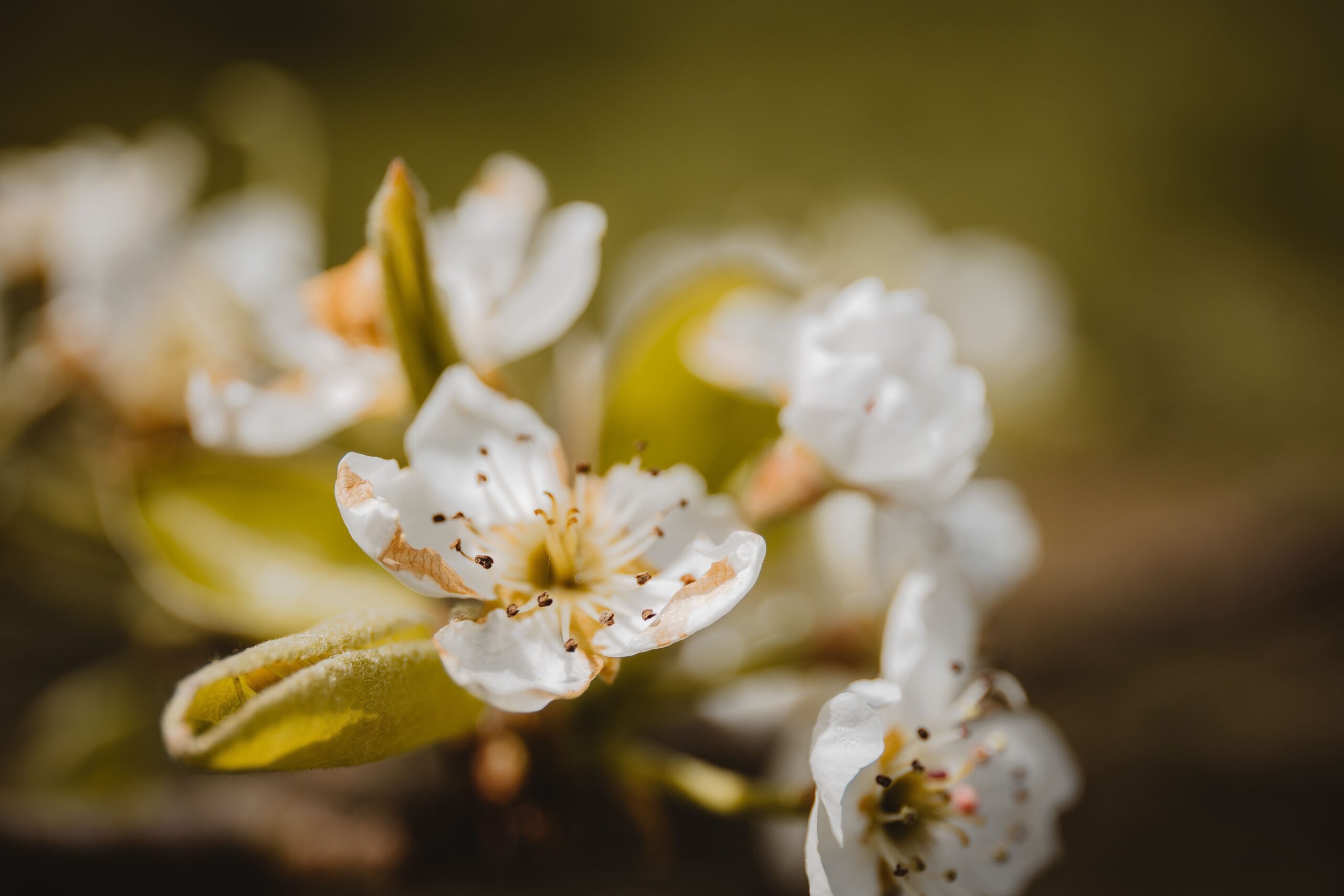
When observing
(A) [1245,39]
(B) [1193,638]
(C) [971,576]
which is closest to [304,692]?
(C) [971,576]

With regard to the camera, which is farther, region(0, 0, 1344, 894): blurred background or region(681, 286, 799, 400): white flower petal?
region(0, 0, 1344, 894): blurred background

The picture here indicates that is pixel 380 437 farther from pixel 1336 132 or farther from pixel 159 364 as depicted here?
pixel 1336 132

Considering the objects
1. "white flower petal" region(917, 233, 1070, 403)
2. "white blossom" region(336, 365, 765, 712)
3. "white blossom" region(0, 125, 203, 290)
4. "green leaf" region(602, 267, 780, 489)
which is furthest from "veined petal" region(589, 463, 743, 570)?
"white flower petal" region(917, 233, 1070, 403)

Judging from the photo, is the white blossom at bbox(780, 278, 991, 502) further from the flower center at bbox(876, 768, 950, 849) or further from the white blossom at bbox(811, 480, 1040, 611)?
the flower center at bbox(876, 768, 950, 849)

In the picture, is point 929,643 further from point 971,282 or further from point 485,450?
point 971,282

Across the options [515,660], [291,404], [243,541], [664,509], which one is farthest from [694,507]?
[243,541]
